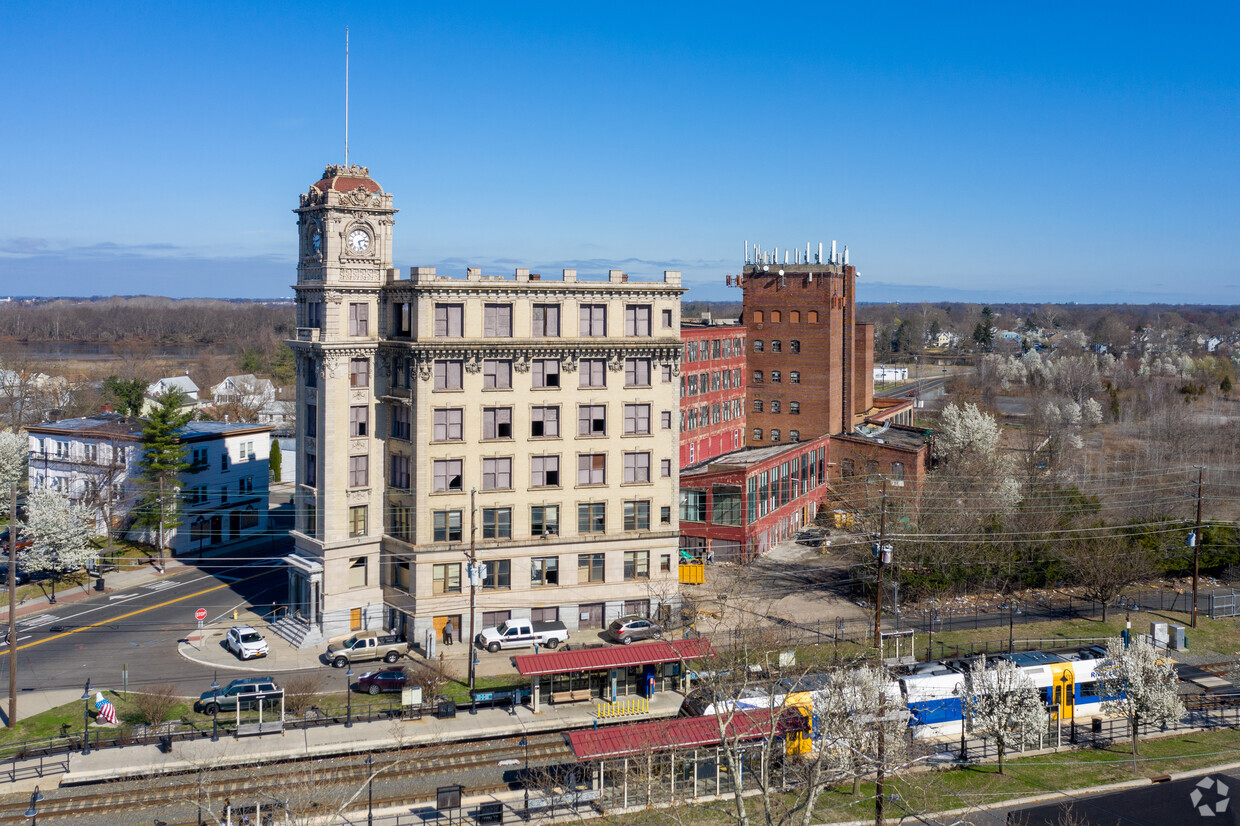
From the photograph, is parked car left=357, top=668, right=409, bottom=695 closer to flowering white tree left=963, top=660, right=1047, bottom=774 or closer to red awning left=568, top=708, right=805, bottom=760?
red awning left=568, top=708, right=805, bottom=760

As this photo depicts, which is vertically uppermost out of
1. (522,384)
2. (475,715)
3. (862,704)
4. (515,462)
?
(522,384)

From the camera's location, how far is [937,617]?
60562 millimetres

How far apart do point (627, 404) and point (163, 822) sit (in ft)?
109

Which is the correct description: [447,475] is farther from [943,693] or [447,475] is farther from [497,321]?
[943,693]

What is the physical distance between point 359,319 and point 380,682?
20.6 metres

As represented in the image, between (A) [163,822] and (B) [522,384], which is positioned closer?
(A) [163,822]

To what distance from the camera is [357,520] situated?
187 feet

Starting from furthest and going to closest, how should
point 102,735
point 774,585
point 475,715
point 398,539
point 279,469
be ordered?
point 279,469, point 774,585, point 398,539, point 475,715, point 102,735

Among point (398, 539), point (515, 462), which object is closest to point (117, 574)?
point (398, 539)

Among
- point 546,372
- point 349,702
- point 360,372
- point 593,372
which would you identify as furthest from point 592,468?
point 349,702

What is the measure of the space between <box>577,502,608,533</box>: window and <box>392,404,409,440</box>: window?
10952 mm

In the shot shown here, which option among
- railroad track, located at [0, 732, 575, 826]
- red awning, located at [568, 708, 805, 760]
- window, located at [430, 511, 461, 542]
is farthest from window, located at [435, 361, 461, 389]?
red awning, located at [568, 708, 805, 760]

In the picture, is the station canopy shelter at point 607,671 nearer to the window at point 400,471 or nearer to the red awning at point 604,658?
the red awning at point 604,658

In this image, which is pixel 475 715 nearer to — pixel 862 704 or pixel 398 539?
pixel 398 539
